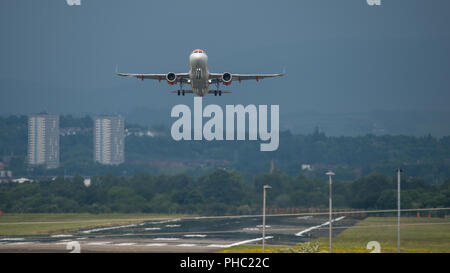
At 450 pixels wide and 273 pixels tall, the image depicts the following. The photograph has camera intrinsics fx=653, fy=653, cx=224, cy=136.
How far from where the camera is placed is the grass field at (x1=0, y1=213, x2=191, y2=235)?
105 metres

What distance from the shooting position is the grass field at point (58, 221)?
105 metres

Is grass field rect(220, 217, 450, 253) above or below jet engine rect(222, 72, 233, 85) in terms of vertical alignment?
below

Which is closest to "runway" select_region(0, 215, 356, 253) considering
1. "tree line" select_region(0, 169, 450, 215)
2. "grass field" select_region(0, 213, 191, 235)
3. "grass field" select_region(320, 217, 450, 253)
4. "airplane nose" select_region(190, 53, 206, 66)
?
"grass field" select_region(320, 217, 450, 253)

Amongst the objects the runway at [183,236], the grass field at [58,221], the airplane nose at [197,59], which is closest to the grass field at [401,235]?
the runway at [183,236]

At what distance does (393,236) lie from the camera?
9031cm

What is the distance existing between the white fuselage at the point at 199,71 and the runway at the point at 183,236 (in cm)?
1883

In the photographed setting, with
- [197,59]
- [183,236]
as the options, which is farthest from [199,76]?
[183,236]

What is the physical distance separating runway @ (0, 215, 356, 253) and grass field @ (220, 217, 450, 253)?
12.2 ft

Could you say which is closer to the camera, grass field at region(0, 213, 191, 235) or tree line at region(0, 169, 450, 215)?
grass field at region(0, 213, 191, 235)

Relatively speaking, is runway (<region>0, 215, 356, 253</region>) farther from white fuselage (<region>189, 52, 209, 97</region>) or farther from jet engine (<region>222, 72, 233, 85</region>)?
jet engine (<region>222, 72, 233, 85</region>)

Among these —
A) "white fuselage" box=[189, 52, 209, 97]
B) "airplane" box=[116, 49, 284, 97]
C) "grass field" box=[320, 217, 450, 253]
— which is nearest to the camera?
"white fuselage" box=[189, 52, 209, 97]

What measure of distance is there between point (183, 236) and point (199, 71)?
3139 cm

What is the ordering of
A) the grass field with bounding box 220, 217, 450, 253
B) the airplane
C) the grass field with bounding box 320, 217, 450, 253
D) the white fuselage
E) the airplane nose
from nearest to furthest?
the airplane nose, the white fuselage, the airplane, the grass field with bounding box 220, 217, 450, 253, the grass field with bounding box 320, 217, 450, 253

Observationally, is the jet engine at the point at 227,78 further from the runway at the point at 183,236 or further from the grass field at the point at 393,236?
the runway at the point at 183,236
